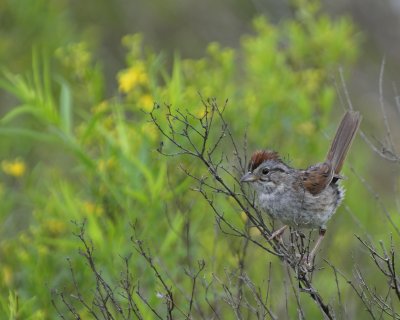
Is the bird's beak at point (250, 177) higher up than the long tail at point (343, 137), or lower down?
lower down

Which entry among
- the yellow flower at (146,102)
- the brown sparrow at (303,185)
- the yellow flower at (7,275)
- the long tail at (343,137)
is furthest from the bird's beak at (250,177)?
the yellow flower at (7,275)

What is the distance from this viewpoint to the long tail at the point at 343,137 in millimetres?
6469

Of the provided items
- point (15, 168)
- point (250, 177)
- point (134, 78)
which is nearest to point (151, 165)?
point (134, 78)

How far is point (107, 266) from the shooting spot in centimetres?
675

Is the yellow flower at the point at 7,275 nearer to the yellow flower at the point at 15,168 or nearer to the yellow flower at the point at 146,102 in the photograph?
the yellow flower at the point at 15,168

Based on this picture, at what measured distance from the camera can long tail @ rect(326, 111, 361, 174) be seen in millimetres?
6469

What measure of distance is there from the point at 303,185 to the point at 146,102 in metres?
1.81

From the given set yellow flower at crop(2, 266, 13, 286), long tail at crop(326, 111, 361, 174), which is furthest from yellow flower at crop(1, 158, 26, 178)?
long tail at crop(326, 111, 361, 174)

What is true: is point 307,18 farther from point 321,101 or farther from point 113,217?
point 113,217

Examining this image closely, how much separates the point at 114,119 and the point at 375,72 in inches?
221

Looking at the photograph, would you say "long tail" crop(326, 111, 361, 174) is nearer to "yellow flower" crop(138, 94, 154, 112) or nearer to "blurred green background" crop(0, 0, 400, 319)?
"blurred green background" crop(0, 0, 400, 319)

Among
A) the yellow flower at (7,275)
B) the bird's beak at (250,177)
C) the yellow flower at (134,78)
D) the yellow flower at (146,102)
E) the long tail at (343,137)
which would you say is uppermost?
the yellow flower at (134,78)

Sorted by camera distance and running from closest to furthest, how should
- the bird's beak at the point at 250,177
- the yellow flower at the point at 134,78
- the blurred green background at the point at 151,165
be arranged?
the bird's beak at the point at 250,177
the blurred green background at the point at 151,165
the yellow flower at the point at 134,78

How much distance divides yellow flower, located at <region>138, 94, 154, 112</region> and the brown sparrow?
4.54ft
